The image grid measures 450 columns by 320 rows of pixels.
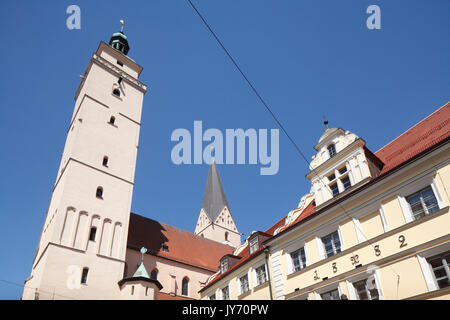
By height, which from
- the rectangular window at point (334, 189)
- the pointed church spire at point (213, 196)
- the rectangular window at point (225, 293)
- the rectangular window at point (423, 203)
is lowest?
the rectangular window at point (225, 293)

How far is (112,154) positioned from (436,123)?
80.7ft

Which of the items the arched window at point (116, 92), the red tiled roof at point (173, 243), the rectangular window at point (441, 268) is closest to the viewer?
the rectangular window at point (441, 268)

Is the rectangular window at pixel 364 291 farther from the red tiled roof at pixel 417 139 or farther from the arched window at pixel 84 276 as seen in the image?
the arched window at pixel 84 276

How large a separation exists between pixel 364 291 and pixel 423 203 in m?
4.03

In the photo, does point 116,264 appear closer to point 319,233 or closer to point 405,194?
point 319,233

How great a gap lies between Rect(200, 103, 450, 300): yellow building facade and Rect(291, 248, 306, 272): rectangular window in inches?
2.0

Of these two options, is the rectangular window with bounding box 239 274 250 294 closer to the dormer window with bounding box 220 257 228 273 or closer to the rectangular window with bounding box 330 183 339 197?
the dormer window with bounding box 220 257 228 273

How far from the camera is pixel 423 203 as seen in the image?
1305cm

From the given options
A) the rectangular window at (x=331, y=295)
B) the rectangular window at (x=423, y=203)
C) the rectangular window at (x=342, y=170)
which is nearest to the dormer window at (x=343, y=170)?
the rectangular window at (x=342, y=170)

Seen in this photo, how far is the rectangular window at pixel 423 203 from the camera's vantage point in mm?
12758

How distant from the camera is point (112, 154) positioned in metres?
31.0

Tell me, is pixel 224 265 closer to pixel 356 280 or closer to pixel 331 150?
pixel 331 150

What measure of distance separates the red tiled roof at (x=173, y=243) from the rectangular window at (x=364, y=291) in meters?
21.9
